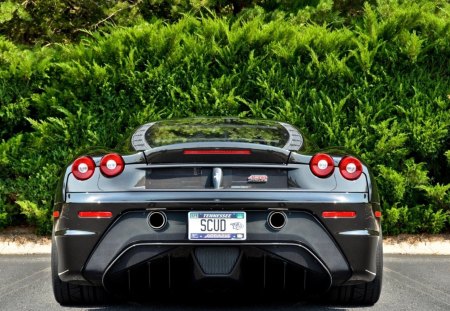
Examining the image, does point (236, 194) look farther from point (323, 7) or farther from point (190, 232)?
point (323, 7)

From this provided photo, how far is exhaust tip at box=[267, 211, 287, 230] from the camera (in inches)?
213

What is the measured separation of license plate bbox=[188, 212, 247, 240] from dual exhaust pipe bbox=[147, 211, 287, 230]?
0.16m

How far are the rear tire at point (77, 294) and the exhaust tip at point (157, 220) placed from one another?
831 mm

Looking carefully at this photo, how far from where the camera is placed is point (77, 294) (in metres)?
5.99

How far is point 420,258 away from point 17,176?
4.89 metres

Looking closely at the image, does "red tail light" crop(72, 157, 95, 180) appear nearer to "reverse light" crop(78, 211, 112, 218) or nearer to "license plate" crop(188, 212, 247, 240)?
"reverse light" crop(78, 211, 112, 218)

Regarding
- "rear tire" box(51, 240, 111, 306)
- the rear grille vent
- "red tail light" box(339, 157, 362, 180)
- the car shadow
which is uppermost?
"red tail light" box(339, 157, 362, 180)

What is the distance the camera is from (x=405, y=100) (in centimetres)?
1019

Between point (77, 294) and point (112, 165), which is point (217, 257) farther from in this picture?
point (77, 294)

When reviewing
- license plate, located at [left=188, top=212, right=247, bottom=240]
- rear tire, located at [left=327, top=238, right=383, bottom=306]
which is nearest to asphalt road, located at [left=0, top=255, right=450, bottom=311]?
rear tire, located at [left=327, top=238, right=383, bottom=306]

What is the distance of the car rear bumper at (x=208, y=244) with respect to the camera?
5.38 metres

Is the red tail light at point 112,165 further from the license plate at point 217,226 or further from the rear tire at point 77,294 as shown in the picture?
the rear tire at point 77,294

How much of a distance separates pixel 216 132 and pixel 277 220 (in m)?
1.13

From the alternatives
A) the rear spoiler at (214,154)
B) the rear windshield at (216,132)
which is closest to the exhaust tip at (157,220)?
the rear spoiler at (214,154)
